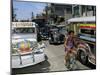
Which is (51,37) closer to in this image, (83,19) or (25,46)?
(25,46)

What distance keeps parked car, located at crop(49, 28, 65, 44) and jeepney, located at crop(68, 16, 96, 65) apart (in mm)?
252

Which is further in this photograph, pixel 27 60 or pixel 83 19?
pixel 83 19

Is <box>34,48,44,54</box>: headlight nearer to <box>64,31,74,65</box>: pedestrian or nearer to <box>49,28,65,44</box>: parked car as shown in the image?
<box>49,28,65,44</box>: parked car

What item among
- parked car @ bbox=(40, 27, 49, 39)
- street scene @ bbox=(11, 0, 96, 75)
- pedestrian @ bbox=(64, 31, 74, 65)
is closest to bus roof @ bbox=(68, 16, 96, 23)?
street scene @ bbox=(11, 0, 96, 75)

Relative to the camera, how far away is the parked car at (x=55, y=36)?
2.57 meters

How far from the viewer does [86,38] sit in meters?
2.74

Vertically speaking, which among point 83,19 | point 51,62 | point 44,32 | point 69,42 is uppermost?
point 83,19

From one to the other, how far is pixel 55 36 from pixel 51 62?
0.38 meters

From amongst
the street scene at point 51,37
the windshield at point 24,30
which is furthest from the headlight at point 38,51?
the windshield at point 24,30

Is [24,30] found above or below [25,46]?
above

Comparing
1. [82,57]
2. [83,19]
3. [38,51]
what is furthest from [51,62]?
[83,19]

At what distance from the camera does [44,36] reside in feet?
8.30

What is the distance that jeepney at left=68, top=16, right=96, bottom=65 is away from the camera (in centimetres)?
271

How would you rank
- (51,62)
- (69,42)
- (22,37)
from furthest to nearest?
(69,42), (51,62), (22,37)
